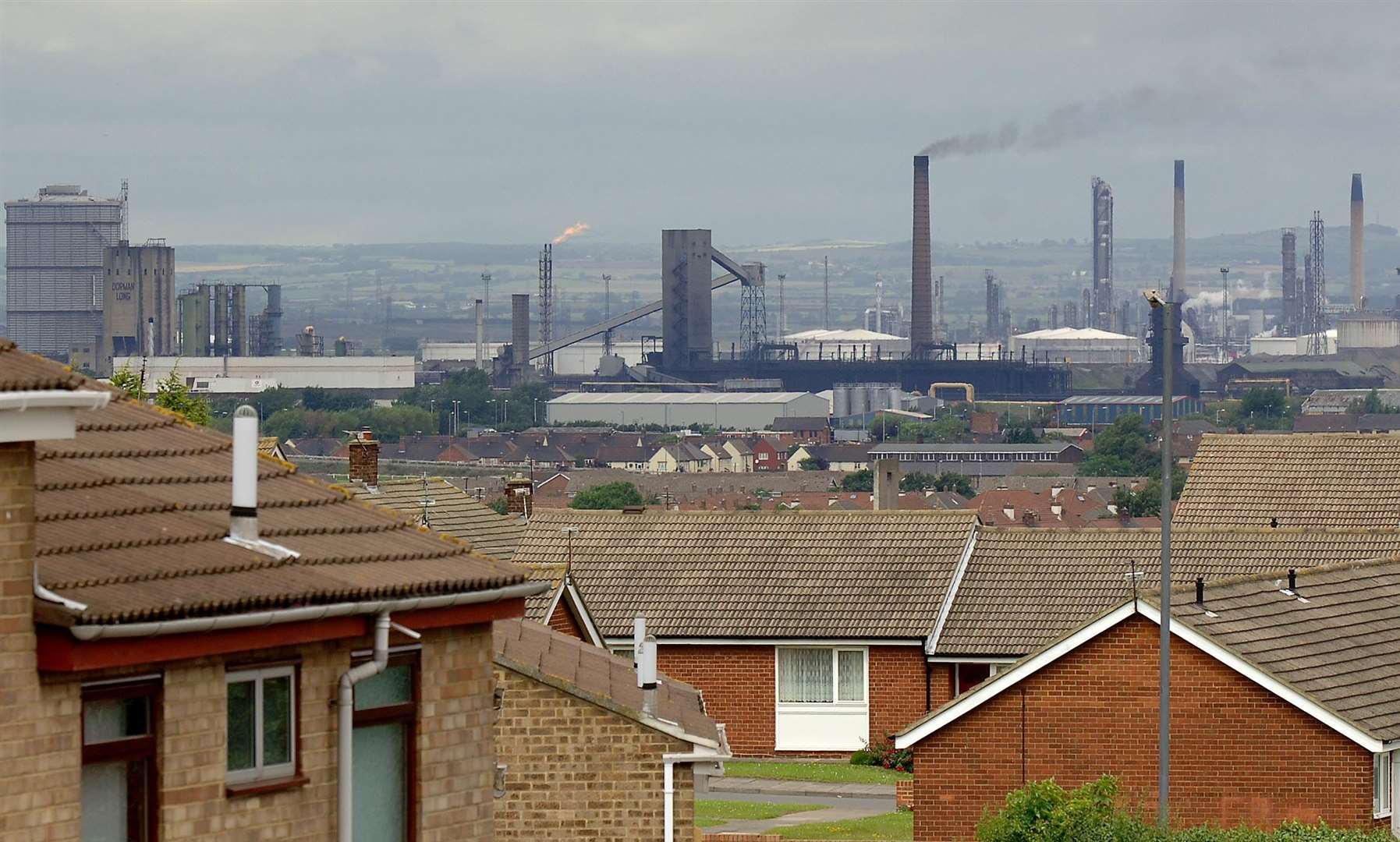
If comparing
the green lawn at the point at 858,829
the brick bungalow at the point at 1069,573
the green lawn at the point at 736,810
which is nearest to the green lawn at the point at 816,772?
the brick bungalow at the point at 1069,573

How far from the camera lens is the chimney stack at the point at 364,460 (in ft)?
89.3

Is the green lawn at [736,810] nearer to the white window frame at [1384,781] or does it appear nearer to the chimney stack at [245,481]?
the white window frame at [1384,781]

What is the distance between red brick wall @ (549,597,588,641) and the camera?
2147 cm

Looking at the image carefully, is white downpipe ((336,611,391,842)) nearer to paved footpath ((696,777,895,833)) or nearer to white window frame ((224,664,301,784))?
white window frame ((224,664,301,784))

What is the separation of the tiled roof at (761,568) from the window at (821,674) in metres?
0.38

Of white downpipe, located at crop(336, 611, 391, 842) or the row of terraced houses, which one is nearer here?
the row of terraced houses

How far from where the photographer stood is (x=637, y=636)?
17.9 m

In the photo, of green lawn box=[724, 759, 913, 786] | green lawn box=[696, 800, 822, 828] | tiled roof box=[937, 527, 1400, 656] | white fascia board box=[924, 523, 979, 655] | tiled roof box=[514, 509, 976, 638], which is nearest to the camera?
green lawn box=[696, 800, 822, 828]

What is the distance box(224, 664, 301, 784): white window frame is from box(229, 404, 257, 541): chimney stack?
49 cm

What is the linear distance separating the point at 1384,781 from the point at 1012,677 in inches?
116

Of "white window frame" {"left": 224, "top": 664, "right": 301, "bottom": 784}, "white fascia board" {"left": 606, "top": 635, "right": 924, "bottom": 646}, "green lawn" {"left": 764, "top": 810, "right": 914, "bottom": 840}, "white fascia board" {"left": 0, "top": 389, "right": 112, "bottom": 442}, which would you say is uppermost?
"white fascia board" {"left": 0, "top": 389, "right": 112, "bottom": 442}

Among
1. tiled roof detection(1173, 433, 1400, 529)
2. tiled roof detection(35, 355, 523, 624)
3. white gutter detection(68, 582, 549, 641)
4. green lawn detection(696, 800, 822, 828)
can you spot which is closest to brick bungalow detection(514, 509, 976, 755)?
green lawn detection(696, 800, 822, 828)

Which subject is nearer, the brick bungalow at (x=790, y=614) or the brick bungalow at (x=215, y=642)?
the brick bungalow at (x=215, y=642)

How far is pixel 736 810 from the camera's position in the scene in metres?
25.5
